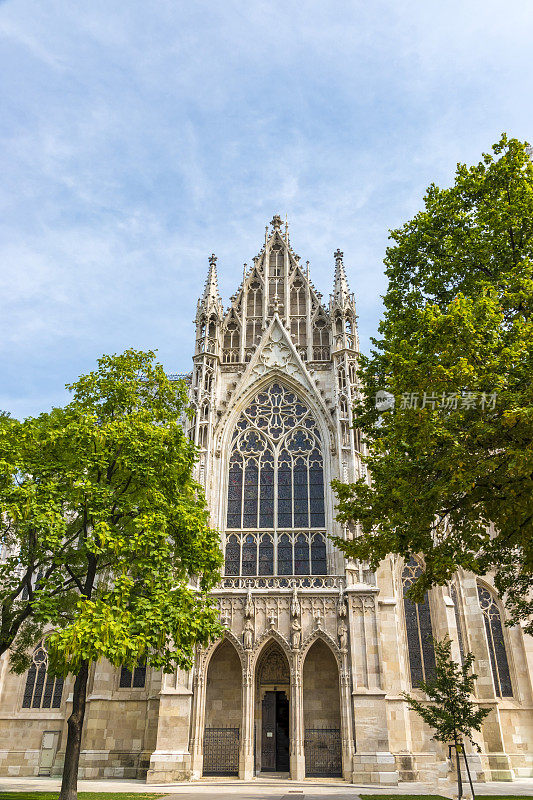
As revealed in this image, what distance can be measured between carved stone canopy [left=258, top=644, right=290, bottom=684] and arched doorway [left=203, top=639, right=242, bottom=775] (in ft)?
3.26

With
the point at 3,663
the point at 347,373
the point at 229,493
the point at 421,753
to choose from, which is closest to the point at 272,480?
the point at 229,493

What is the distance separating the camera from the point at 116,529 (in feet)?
52.5

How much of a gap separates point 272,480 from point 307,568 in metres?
4.52

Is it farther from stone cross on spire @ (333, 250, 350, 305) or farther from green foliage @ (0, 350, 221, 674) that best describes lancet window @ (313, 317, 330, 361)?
green foliage @ (0, 350, 221, 674)

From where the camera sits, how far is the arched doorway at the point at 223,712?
943 inches

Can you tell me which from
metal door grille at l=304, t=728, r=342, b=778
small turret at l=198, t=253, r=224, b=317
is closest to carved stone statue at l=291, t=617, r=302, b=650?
metal door grille at l=304, t=728, r=342, b=778

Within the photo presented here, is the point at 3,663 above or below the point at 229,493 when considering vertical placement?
below

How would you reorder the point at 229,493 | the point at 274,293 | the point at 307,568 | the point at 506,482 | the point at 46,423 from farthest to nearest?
the point at 274,293 < the point at 229,493 < the point at 307,568 < the point at 46,423 < the point at 506,482

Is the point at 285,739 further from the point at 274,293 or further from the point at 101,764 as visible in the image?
the point at 274,293

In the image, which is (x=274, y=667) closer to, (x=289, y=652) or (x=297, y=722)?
(x=289, y=652)

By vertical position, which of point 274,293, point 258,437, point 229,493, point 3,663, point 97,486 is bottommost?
point 3,663

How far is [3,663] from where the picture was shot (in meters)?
29.1

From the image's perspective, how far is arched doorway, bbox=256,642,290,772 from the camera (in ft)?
80.5

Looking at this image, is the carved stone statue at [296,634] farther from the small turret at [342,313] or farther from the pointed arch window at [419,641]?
the small turret at [342,313]
